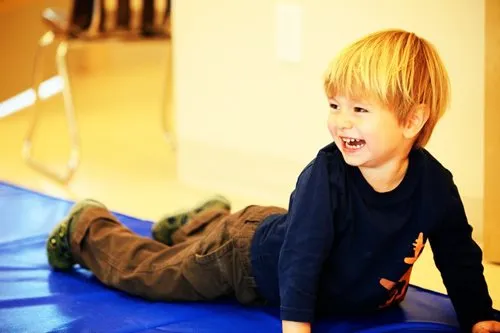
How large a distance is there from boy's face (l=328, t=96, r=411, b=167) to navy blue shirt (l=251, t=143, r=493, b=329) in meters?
0.05

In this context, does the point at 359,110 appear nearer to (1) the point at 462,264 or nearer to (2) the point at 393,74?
(2) the point at 393,74

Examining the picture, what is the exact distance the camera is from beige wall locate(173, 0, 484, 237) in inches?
92.5

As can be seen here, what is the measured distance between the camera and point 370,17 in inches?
98.5

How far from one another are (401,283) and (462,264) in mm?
112

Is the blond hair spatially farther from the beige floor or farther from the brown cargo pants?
the beige floor

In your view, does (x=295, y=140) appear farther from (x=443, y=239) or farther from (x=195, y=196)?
(x=443, y=239)

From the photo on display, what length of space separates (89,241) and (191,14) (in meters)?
1.26

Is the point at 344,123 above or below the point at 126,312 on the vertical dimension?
above

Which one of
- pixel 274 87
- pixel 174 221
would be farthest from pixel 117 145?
pixel 174 221

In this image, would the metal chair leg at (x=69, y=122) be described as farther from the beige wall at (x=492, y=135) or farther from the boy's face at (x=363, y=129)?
the boy's face at (x=363, y=129)

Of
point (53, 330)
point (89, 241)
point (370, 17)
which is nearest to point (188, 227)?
point (89, 241)

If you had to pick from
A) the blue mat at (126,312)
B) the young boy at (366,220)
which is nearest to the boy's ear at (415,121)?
the young boy at (366,220)

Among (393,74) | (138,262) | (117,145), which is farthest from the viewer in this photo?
(117,145)

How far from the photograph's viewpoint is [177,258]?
1.89m
